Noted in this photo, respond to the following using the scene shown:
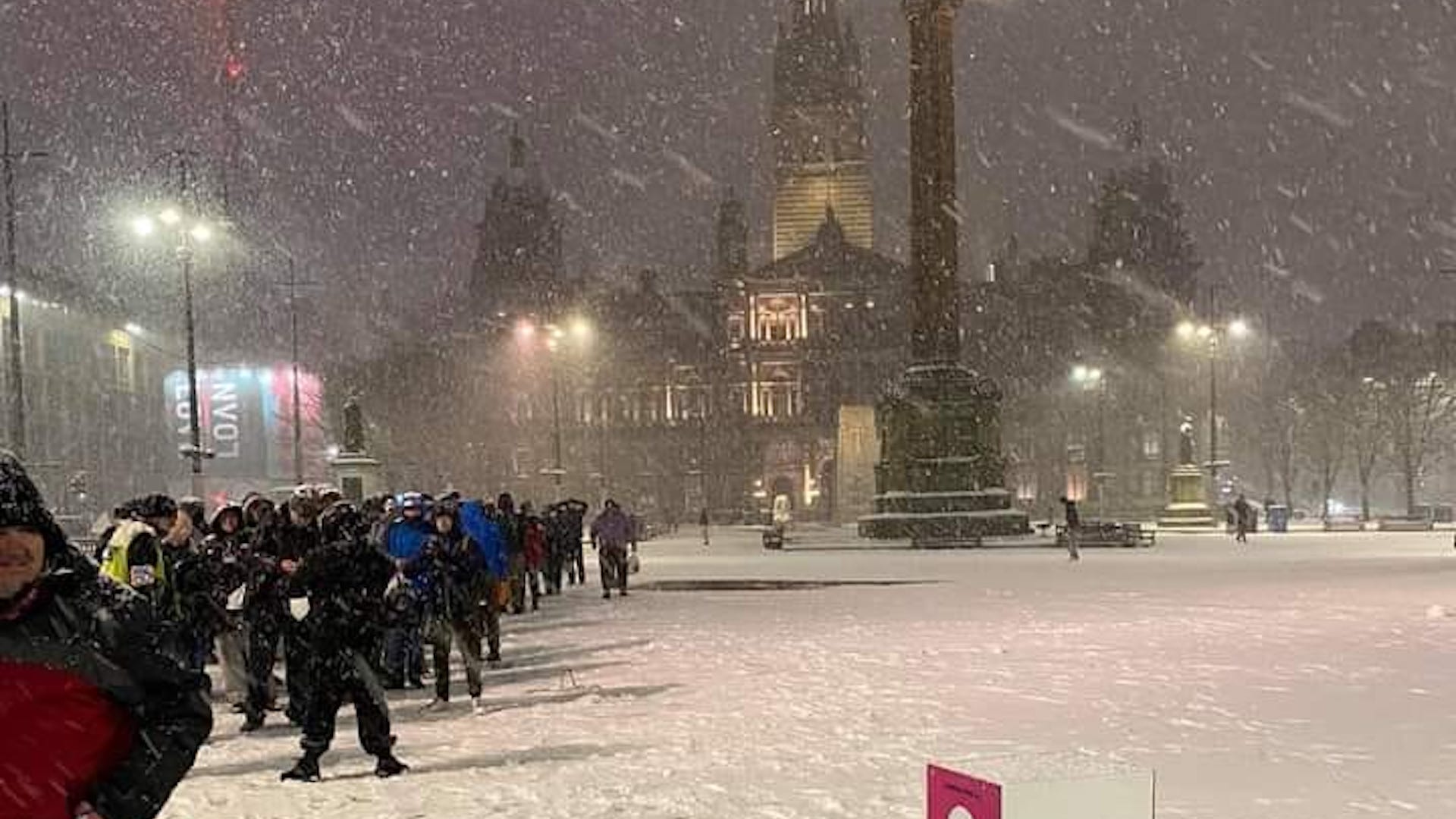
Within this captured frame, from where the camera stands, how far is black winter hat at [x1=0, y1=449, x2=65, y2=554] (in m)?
3.11

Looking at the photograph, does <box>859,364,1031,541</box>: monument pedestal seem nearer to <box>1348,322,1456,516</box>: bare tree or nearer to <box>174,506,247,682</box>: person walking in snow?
<box>174,506,247,682</box>: person walking in snow

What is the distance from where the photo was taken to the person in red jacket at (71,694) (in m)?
3.05

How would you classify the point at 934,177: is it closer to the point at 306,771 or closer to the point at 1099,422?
the point at 306,771

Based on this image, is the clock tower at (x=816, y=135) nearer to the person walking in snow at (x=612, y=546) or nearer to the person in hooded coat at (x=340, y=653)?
the person walking in snow at (x=612, y=546)

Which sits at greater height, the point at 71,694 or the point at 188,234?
the point at 188,234

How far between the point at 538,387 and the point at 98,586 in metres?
106

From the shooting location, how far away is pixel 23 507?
3141 mm

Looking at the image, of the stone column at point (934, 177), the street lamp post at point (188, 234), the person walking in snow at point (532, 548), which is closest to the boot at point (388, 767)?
the person walking in snow at point (532, 548)

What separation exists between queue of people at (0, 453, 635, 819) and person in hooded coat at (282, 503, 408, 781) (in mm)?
11

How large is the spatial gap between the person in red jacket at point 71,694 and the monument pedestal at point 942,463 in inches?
1484

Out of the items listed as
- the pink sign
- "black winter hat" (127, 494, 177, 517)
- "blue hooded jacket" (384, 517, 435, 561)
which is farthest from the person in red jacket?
"blue hooded jacket" (384, 517, 435, 561)

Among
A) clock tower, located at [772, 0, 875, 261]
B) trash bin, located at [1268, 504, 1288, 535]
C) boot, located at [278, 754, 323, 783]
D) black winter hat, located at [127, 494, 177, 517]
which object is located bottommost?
trash bin, located at [1268, 504, 1288, 535]

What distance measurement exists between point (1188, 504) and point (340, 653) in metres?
56.3

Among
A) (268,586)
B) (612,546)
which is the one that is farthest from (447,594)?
(612,546)
